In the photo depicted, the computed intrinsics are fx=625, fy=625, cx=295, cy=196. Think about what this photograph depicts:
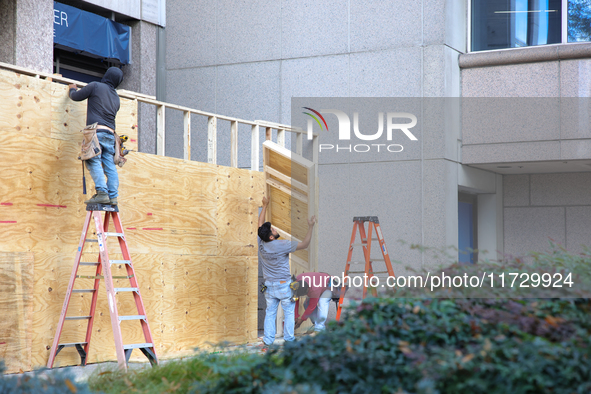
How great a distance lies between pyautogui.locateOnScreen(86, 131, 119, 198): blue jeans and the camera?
6.21m

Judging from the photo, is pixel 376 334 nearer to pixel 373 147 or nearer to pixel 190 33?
pixel 373 147

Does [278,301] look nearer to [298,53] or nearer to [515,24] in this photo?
[298,53]

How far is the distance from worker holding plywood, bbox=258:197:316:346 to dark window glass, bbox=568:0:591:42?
20.0ft

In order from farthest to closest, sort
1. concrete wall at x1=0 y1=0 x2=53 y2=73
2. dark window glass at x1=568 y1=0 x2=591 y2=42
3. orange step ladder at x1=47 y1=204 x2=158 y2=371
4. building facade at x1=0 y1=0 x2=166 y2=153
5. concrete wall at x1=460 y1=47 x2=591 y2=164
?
building facade at x1=0 y1=0 x2=166 y2=153 → dark window glass at x1=568 y1=0 x2=591 y2=42 → concrete wall at x1=460 y1=47 x2=591 y2=164 → concrete wall at x1=0 y1=0 x2=53 y2=73 → orange step ladder at x1=47 y1=204 x2=158 y2=371

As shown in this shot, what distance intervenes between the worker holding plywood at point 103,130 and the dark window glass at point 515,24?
6.98 metres

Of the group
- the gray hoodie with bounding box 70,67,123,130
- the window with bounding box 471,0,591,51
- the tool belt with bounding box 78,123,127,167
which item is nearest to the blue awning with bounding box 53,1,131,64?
the gray hoodie with bounding box 70,67,123,130

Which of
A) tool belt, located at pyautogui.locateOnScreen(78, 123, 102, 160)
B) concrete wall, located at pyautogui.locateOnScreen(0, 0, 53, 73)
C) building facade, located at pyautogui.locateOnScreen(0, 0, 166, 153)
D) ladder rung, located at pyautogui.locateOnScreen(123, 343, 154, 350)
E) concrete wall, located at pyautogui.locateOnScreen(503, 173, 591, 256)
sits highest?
building facade, located at pyautogui.locateOnScreen(0, 0, 166, 153)

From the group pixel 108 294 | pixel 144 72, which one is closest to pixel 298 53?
pixel 144 72

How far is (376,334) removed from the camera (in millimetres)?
3547

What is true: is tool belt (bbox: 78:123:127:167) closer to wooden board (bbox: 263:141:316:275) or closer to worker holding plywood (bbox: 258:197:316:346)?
worker holding plywood (bbox: 258:197:316:346)

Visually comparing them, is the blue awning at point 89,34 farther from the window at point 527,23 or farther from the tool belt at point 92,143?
the window at point 527,23

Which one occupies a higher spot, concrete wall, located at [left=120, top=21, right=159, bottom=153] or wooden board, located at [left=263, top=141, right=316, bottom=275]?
concrete wall, located at [left=120, top=21, right=159, bottom=153]

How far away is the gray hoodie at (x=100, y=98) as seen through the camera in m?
6.25

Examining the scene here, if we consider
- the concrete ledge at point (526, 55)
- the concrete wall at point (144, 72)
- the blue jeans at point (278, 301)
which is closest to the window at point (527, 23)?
the concrete ledge at point (526, 55)
